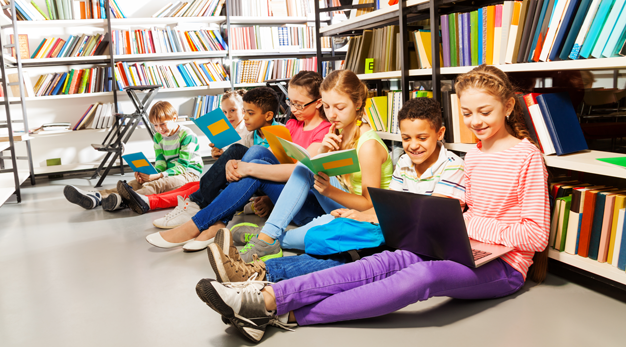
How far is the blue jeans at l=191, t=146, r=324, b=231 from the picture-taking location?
6.42ft

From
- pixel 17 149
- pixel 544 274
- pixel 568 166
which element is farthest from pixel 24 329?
pixel 17 149

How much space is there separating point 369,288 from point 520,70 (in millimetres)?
938

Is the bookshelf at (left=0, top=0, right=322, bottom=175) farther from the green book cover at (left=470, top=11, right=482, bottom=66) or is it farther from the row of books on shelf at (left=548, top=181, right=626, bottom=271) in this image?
the row of books on shelf at (left=548, top=181, right=626, bottom=271)

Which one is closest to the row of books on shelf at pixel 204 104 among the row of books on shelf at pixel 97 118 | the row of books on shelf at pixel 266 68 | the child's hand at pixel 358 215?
the row of books on shelf at pixel 266 68

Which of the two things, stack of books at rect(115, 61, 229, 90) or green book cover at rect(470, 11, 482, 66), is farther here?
stack of books at rect(115, 61, 229, 90)

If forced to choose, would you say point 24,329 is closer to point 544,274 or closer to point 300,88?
point 300,88

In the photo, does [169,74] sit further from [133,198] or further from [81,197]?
[133,198]

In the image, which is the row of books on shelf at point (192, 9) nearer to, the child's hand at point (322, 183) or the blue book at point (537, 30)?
the child's hand at point (322, 183)

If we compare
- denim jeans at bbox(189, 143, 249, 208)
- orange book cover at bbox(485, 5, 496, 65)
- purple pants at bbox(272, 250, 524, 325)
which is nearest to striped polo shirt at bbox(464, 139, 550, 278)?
purple pants at bbox(272, 250, 524, 325)

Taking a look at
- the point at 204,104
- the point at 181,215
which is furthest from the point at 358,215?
the point at 204,104

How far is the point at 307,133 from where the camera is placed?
215 centimetres

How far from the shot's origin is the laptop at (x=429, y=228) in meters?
1.23

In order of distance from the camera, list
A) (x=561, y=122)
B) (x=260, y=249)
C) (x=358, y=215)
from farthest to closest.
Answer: (x=260, y=249)
(x=358, y=215)
(x=561, y=122)

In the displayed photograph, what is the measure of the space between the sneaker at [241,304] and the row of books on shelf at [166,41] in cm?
390
